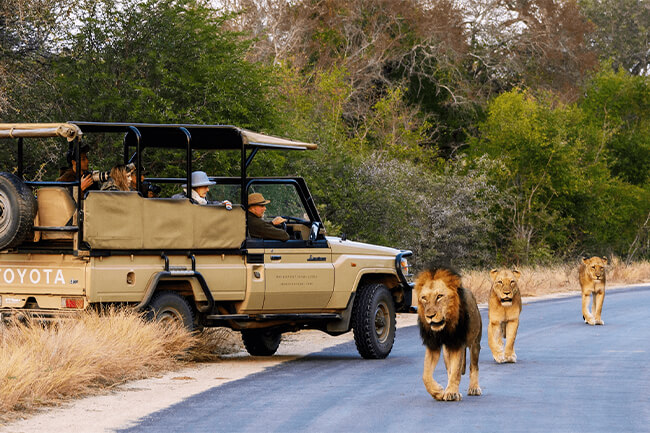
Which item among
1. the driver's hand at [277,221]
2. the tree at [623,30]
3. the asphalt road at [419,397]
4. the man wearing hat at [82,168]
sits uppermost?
the tree at [623,30]

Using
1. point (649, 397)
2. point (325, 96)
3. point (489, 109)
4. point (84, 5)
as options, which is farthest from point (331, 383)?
point (489, 109)

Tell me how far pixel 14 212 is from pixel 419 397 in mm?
4673

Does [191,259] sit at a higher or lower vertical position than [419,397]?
higher

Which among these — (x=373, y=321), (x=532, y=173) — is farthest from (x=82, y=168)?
(x=532, y=173)

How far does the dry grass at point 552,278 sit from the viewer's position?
1150 inches

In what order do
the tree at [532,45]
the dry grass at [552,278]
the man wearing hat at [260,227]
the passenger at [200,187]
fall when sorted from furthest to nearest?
the tree at [532,45]
the dry grass at [552,278]
the man wearing hat at [260,227]
the passenger at [200,187]

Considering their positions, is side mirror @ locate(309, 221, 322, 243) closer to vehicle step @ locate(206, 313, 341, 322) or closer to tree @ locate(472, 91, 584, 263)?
vehicle step @ locate(206, 313, 341, 322)

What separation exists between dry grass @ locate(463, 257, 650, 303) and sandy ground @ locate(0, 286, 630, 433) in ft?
43.6

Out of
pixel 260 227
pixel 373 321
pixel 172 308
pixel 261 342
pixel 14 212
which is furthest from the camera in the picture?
pixel 261 342

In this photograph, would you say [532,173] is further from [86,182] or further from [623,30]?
[623,30]

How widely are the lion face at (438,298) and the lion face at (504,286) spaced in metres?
3.68

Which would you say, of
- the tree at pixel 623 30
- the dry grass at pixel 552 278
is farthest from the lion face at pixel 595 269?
the tree at pixel 623 30

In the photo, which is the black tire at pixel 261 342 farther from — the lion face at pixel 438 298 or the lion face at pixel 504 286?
the lion face at pixel 438 298

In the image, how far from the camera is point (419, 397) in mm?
10984
